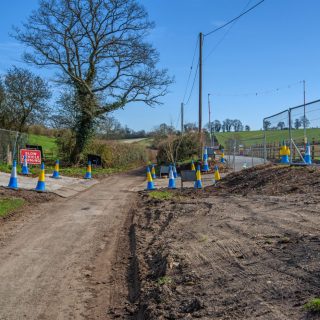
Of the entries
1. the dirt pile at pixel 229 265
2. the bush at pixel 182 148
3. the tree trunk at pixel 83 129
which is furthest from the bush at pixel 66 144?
the dirt pile at pixel 229 265

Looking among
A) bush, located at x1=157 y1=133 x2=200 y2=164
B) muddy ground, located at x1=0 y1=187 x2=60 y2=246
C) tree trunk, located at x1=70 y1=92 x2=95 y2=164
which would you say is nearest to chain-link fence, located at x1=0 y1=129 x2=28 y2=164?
tree trunk, located at x1=70 y1=92 x2=95 y2=164

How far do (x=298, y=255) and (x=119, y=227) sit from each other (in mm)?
5493

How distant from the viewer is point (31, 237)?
8.91m

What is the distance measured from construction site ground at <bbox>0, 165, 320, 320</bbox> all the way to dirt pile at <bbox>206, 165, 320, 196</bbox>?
13cm

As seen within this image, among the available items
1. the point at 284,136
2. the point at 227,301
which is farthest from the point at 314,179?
the point at 227,301

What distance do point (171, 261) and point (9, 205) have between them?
7217 millimetres

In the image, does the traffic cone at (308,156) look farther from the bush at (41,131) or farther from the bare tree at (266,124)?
the bush at (41,131)

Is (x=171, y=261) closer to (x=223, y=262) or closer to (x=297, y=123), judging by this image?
(x=223, y=262)

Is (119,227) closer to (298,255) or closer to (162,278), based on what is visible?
(162,278)

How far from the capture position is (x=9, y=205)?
1223cm

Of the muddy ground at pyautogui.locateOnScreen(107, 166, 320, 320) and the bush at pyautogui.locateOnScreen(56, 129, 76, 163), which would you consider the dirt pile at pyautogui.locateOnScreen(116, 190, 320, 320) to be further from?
the bush at pyautogui.locateOnScreen(56, 129, 76, 163)

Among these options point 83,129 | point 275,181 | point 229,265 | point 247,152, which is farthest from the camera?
point 247,152

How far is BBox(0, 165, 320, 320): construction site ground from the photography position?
4.62m

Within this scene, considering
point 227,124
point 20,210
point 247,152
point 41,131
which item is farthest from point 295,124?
point 227,124
